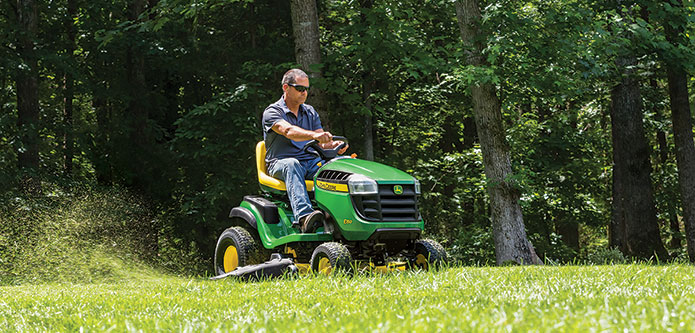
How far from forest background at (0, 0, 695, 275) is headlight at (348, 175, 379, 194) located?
390cm

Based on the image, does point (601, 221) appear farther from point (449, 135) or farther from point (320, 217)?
point (320, 217)

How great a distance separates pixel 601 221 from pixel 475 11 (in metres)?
8.65

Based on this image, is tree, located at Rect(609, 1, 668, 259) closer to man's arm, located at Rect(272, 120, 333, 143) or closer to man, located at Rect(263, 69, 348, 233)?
man, located at Rect(263, 69, 348, 233)

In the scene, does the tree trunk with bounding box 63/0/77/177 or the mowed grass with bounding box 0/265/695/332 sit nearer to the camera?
the mowed grass with bounding box 0/265/695/332

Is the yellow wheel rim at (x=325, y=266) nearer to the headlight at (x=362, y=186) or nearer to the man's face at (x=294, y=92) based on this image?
the headlight at (x=362, y=186)

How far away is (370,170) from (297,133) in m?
0.87

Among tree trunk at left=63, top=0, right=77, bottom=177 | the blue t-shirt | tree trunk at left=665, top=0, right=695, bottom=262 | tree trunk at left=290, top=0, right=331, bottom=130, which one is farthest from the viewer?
tree trunk at left=63, top=0, right=77, bottom=177

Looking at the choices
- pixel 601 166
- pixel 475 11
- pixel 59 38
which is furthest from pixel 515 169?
pixel 59 38

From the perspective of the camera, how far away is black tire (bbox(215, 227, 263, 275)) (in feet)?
25.5

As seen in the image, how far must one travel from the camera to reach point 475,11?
1120 cm

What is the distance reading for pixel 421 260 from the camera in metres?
6.96

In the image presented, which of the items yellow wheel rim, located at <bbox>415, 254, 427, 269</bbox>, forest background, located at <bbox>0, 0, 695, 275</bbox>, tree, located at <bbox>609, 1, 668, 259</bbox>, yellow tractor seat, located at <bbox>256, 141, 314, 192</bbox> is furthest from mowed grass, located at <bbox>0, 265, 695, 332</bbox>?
tree, located at <bbox>609, 1, 668, 259</bbox>

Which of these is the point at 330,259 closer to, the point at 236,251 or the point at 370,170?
the point at 370,170

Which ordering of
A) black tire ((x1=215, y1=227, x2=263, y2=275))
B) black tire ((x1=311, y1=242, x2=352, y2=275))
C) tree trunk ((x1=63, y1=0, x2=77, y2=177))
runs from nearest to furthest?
black tire ((x1=311, y1=242, x2=352, y2=275))
black tire ((x1=215, y1=227, x2=263, y2=275))
tree trunk ((x1=63, y1=0, x2=77, y2=177))
